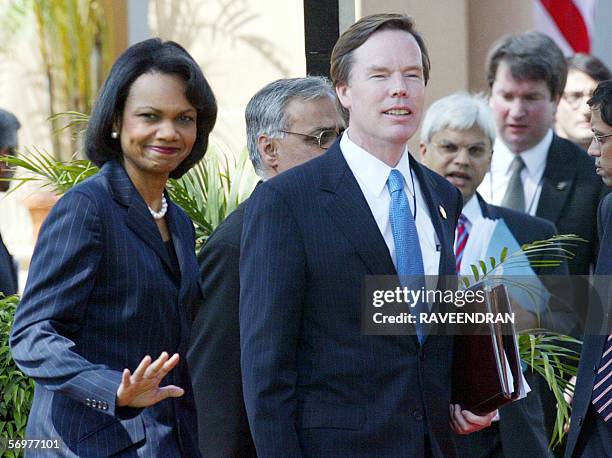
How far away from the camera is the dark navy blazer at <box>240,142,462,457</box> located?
11.4 feet

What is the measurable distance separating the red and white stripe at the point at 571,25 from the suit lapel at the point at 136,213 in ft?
13.5

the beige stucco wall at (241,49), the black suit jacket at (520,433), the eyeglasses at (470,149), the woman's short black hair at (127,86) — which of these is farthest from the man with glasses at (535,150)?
the woman's short black hair at (127,86)

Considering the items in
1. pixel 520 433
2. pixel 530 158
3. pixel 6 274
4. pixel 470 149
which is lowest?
pixel 520 433

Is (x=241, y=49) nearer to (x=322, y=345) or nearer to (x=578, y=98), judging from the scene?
(x=578, y=98)

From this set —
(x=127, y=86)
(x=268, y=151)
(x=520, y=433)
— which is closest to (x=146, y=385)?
(x=127, y=86)

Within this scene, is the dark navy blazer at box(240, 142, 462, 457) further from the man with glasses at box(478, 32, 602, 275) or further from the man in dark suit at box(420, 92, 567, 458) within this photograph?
the man with glasses at box(478, 32, 602, 275)

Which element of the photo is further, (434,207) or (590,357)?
(590,357)

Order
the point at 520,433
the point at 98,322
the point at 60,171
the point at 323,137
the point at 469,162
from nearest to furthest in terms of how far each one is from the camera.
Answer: the point at 98,322, the point at 323,137, the point at 520,433, the point at 60,171, the point at 469,162

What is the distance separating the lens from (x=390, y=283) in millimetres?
3533

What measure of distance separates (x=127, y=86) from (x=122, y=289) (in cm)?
63

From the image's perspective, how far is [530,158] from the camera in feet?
20.7

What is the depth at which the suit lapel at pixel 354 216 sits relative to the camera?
11.6ft

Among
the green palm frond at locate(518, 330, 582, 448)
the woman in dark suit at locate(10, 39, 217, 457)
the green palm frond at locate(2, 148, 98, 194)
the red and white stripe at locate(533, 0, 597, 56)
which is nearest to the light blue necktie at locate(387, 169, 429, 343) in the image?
the woman in dark suit at locate(10, 39, 217, 457)

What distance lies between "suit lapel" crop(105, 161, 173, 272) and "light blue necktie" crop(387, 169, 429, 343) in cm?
64
